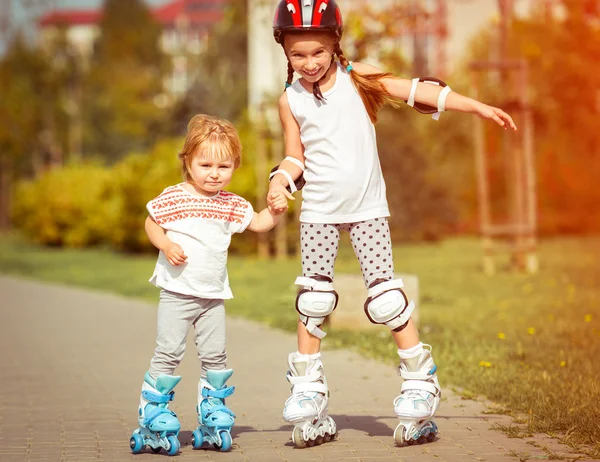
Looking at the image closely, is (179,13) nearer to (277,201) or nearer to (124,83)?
(124,83)

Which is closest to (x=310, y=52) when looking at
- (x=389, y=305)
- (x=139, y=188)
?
(x=389, y=305)

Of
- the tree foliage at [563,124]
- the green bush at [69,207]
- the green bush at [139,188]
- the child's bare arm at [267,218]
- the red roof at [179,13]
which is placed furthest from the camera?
the red roof at [179,13]

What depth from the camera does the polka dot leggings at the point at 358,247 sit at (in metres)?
5.20

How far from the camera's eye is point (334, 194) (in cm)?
518

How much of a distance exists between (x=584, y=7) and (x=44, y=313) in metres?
11.3

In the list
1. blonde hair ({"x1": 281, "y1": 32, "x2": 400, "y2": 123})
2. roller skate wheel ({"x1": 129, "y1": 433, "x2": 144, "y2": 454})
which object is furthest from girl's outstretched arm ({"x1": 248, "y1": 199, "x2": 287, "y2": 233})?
roller skate wheel ({"x1": 129, "y1": 433, "x2": 144, "y2": 454})

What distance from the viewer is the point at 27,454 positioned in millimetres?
5191

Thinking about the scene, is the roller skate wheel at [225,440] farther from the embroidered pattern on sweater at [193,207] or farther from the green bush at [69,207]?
the green bush at [69,207]

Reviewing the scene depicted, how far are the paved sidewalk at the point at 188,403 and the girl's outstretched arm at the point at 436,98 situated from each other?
144 cm

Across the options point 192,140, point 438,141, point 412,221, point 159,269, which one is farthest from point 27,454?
point 438,141

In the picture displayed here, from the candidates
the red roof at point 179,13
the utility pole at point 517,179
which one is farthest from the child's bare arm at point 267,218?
the red roof at point 179,13

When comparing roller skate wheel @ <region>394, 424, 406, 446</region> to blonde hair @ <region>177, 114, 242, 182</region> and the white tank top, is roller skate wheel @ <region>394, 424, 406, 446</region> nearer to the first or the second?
the white tank top

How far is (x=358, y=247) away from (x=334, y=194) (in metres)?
0.27

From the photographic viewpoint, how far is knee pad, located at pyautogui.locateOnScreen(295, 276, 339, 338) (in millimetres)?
5170
